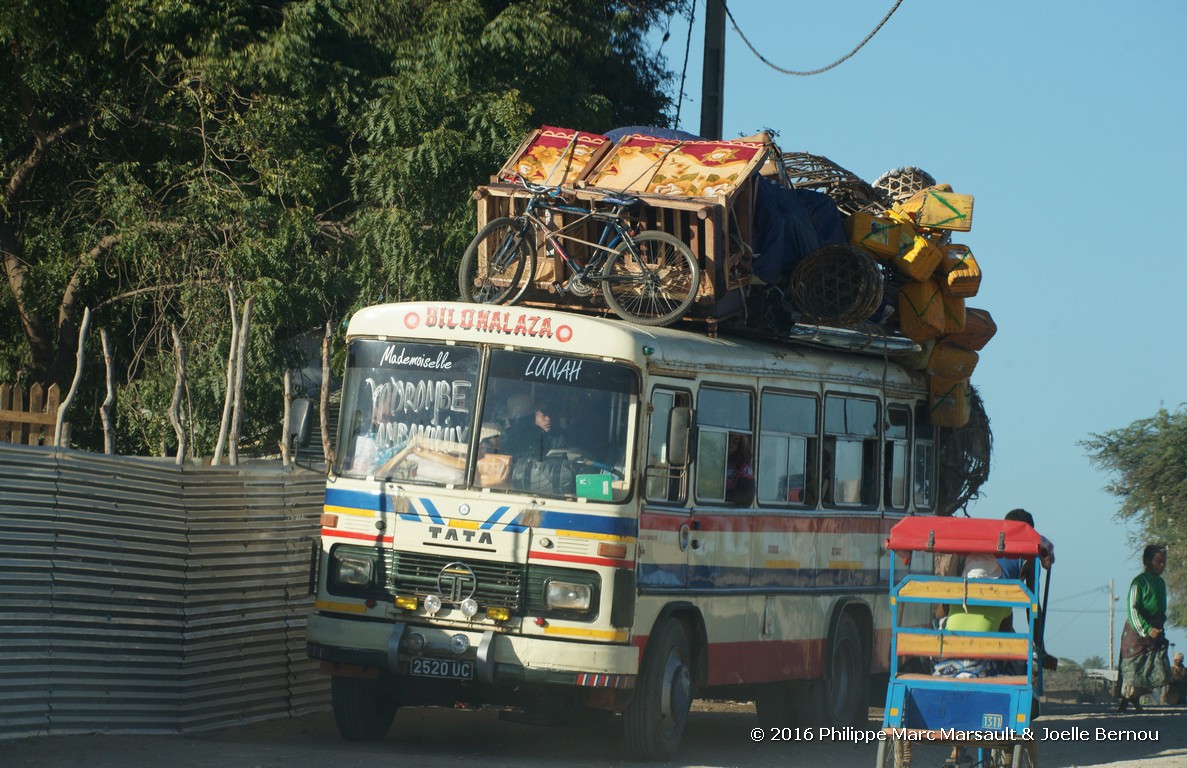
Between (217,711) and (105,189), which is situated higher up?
(105,189)

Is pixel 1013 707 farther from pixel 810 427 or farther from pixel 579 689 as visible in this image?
pixel 810 427

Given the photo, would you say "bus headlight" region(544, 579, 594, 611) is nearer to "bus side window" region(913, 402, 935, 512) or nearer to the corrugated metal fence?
the corrugated metal fence

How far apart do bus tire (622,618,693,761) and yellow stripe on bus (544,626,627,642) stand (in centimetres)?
49

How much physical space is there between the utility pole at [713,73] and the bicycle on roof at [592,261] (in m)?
6.47

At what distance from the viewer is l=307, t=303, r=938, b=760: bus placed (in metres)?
10.4

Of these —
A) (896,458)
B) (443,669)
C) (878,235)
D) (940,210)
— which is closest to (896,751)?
(443,669)

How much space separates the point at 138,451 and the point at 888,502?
27.7 feet

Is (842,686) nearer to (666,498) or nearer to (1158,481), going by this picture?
(666,498)

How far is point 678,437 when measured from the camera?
1052 cm

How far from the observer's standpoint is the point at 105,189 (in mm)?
17672

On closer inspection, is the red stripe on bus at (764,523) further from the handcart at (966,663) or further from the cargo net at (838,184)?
the cargo net at (838,184)

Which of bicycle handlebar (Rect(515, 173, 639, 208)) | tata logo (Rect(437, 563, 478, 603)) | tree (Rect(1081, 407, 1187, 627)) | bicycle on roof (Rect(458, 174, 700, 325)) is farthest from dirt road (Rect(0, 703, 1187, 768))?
tree (Rect(1081, 407, 1187, 627))

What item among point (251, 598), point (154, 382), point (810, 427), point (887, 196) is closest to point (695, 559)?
point (810, 427)

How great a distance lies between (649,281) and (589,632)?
9.67 feet
